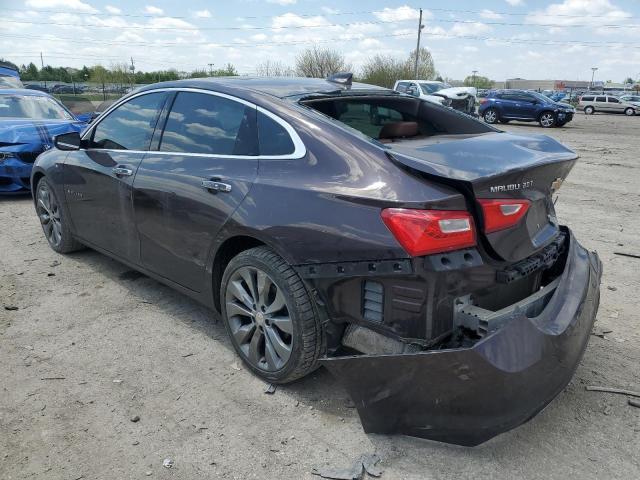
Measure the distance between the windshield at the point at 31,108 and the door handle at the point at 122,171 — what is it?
5764 millimetres

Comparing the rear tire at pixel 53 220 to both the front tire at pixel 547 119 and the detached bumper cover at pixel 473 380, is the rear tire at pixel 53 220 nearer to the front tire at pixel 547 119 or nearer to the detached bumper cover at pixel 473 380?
the detached bumper cover at pixel 473 380

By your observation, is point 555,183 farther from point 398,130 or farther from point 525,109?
point 525,109

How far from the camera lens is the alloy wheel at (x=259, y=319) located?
8.79 feet

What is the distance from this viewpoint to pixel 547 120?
24.2m

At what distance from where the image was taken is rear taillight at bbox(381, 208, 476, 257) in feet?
6.91

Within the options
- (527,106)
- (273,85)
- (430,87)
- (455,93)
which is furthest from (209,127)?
(527,106)

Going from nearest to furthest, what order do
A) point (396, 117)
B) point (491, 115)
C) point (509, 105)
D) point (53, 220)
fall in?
point (396, 117), point (53, 220), point (509, 105), point (491, 115)

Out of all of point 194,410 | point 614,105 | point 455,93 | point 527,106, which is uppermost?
point 455,93

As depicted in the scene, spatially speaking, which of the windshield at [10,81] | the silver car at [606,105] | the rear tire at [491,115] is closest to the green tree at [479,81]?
the silver car at [606,105]

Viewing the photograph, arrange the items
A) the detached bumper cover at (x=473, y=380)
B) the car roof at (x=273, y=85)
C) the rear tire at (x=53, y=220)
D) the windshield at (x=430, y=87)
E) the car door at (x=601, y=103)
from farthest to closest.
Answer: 1. the car door at (x=601, y=103)
2. the windshield at (x=430, y=87)
3. the rear tire at (x=53, y=220)
4. the car roof at (x=273, y=85)
5. the detached bumper cover at (x=473, y=380)

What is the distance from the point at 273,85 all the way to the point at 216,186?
0.76 metres

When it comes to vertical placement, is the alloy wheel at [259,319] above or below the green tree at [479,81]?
below

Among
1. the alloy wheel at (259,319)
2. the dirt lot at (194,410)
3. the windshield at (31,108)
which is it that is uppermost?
the windshield at (31,108)

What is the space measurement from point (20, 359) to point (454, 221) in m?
2.75
